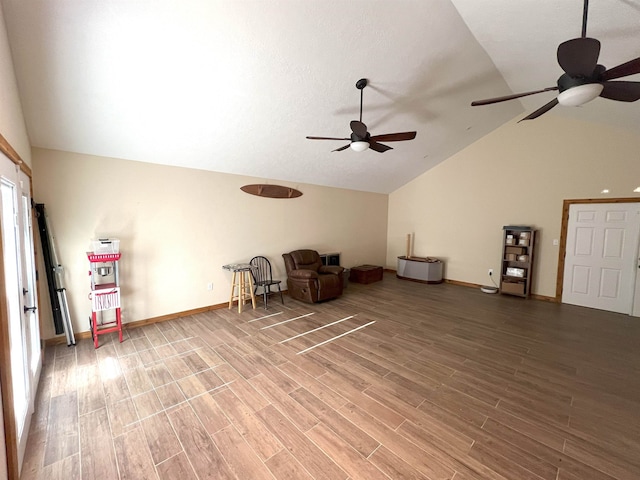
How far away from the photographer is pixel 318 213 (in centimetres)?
608

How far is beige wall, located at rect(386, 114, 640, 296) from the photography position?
4695 millimetres

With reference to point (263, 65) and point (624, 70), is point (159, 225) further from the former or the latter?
point (624, 70)

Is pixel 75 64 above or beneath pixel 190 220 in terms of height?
above

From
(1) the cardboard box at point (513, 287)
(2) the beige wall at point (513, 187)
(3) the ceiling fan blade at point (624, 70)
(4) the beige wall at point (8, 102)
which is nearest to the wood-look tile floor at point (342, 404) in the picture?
(1) the cardboard box at point (513, 287)

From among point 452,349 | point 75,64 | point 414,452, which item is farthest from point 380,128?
point 414,452

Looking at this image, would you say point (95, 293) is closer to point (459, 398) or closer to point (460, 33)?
point (459, 398)

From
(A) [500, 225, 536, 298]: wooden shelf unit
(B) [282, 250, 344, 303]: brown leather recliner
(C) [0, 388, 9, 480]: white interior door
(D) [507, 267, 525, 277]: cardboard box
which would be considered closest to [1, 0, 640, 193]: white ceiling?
(B) [282, 250, 344, 303]: brown leather recliner

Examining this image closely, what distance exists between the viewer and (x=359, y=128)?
315 centimetres

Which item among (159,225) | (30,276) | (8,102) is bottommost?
(30,276)

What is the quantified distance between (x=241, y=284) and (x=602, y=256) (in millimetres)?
6556

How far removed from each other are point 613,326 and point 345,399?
4.68 metres

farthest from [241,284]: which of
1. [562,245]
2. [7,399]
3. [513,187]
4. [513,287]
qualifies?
[562,245]

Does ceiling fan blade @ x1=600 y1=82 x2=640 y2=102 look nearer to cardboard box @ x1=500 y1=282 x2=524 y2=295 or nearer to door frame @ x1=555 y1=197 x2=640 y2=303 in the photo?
door frame @ x1=555 y1=197 x2=640 y2=303

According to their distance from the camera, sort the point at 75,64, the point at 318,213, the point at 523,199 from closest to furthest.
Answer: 1. the point at 75,64
2. the point at 523,199
3. the point at 318,213
